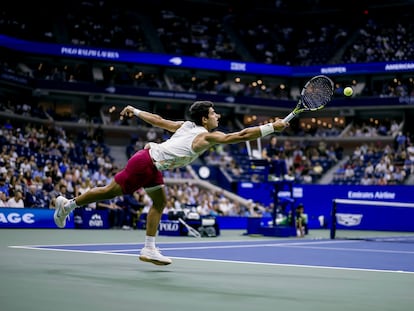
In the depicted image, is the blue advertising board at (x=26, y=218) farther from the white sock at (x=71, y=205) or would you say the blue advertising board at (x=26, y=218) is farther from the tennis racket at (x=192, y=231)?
the white sock at (x=71, y=205)

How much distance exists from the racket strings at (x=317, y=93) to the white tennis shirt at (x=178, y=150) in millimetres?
2190

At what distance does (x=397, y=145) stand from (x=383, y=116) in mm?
6340

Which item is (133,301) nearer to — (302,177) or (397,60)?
(302,177)

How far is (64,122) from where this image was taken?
40.9 metres

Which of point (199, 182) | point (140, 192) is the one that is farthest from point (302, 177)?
point (140, 192)

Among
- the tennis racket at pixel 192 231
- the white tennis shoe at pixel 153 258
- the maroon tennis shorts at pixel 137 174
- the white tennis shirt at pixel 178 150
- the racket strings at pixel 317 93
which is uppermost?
the racket strings at pixel 317 93

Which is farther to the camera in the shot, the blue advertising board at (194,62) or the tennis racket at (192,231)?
the blue advertising board at (194,62)

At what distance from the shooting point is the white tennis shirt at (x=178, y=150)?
8625 millimetres

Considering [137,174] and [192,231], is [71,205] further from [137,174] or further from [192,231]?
[192,231]

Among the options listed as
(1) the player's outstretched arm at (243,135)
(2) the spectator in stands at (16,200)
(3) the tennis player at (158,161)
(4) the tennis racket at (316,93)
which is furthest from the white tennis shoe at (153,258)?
(2) the spectator in stands at (16,200)

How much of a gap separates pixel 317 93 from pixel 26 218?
1521 centimetres

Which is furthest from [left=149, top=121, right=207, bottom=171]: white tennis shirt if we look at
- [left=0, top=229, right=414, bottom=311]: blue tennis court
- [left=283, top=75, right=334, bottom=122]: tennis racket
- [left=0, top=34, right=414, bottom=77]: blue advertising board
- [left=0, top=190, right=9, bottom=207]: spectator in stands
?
[left=0, top=34, right=414, bottom=77]: blue advertising board

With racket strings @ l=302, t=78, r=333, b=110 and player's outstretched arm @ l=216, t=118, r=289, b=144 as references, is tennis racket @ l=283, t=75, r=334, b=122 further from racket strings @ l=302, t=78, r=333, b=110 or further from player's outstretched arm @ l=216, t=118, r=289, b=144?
player's outstretched arm @ l=216, t=118, r=289, b=144

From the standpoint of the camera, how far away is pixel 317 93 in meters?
10.2
